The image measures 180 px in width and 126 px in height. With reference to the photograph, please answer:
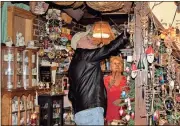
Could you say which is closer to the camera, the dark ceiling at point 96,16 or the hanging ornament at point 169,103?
the hanging ornament at point 169,103

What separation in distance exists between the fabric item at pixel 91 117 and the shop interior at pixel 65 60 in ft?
0.91

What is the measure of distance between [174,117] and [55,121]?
2.31m

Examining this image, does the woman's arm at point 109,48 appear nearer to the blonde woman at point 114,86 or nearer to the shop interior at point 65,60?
the shop interior at point 65,60

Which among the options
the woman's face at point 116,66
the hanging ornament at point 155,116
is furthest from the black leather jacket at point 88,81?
the woman's face at point 116,66

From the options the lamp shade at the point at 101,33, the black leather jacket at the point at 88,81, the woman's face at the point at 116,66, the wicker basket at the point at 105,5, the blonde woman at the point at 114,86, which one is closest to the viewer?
the wicker basket at the point at 105,5

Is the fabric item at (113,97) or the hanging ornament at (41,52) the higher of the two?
the hanging ornament at (41,52)

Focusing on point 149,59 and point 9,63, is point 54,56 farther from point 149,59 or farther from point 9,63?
point 149,59

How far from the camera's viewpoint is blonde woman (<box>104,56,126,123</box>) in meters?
6.09

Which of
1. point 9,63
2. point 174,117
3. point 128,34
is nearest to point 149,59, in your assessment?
point 128,34

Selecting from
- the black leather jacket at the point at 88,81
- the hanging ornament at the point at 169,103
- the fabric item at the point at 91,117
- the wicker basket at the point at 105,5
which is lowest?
the fabric item at the point at 91,117

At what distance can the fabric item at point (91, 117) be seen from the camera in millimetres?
4492

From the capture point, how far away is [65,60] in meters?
6.78

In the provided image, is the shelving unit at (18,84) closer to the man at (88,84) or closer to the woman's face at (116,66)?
the man at (88,84)

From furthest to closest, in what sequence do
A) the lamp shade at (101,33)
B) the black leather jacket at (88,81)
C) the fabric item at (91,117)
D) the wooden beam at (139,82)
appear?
the lamp shade at (101,33) → the black leather jacket at (88,81) → the fabric item at (91,117) → the wooden beam at (139,82)
